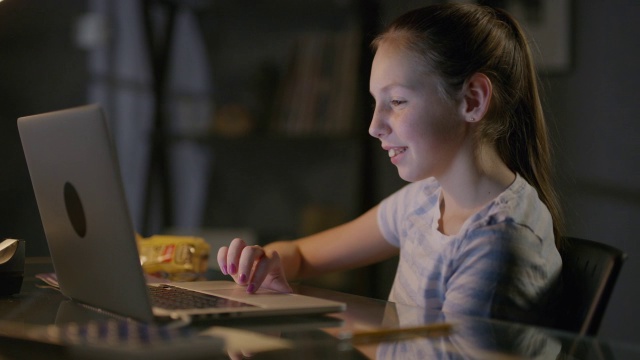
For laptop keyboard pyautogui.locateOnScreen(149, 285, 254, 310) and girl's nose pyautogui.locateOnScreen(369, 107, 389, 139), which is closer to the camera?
laptop keyboard pyautogui.locateOnScreen(149, 285, 254, 310)

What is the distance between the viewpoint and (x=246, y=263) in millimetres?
1292

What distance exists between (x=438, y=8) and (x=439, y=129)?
0.24m

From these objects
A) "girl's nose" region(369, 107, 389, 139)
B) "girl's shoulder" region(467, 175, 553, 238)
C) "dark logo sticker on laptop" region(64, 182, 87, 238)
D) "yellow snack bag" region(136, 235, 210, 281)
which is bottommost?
"yellow snack bag" region(136, 235, 210, 281)

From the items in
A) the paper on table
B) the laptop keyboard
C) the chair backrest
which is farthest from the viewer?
the chair backrest

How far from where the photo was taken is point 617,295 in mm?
2303

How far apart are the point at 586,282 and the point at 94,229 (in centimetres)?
71

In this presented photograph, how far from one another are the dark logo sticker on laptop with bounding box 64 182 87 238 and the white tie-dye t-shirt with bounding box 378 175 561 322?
0.57m

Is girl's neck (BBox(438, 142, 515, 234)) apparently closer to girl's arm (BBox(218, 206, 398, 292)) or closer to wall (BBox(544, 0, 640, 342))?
girl's arm (BBox(218, 206, 398, 292))

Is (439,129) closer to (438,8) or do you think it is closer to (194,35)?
(438,8)

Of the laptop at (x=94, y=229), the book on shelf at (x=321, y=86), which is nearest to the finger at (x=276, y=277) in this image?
the laptop at (x=94, y=229)

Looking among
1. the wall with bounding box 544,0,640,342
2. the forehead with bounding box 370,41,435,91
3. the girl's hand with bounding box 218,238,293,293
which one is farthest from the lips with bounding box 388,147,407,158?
the wall with bounding box 544,0,640,342

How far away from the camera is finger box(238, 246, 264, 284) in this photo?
129cm

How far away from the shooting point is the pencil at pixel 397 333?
88cm

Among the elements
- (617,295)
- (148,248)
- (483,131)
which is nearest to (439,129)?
(483,131)
